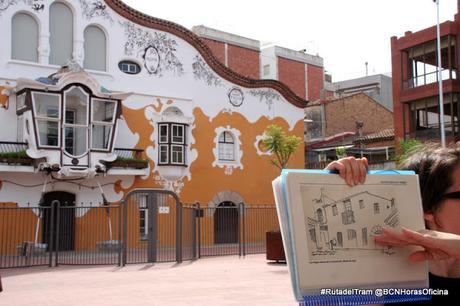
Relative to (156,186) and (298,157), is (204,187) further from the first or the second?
(298,157)

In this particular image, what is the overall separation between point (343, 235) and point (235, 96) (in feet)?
83.4

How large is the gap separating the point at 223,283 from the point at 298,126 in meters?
18.2

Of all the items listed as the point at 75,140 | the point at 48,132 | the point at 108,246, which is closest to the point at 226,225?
the point at 108,246

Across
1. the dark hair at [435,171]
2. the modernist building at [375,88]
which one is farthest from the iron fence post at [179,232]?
the modernist building at [375,88]

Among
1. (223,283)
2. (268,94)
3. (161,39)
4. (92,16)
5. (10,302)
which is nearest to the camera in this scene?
(10,302)

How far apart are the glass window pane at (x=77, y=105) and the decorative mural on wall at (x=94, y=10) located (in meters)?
3.53

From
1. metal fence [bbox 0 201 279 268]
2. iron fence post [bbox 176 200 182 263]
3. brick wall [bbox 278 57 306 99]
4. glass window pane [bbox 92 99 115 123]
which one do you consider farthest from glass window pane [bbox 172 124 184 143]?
brick wall [bbox 278 57 306 99]

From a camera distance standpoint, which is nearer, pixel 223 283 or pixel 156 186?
pixel 223 283

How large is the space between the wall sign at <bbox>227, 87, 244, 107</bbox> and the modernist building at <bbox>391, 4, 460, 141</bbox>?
11293 mm

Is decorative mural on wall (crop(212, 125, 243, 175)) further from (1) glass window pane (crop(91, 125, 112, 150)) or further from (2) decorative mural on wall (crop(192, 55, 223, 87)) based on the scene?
(1) glass window pane (crop(91, 125, 112, 150))

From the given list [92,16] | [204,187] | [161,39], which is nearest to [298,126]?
[204,187]

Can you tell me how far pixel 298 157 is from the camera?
2911 cm

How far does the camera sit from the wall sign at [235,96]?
27.2 metres

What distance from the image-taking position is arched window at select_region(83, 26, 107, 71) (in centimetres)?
2353
